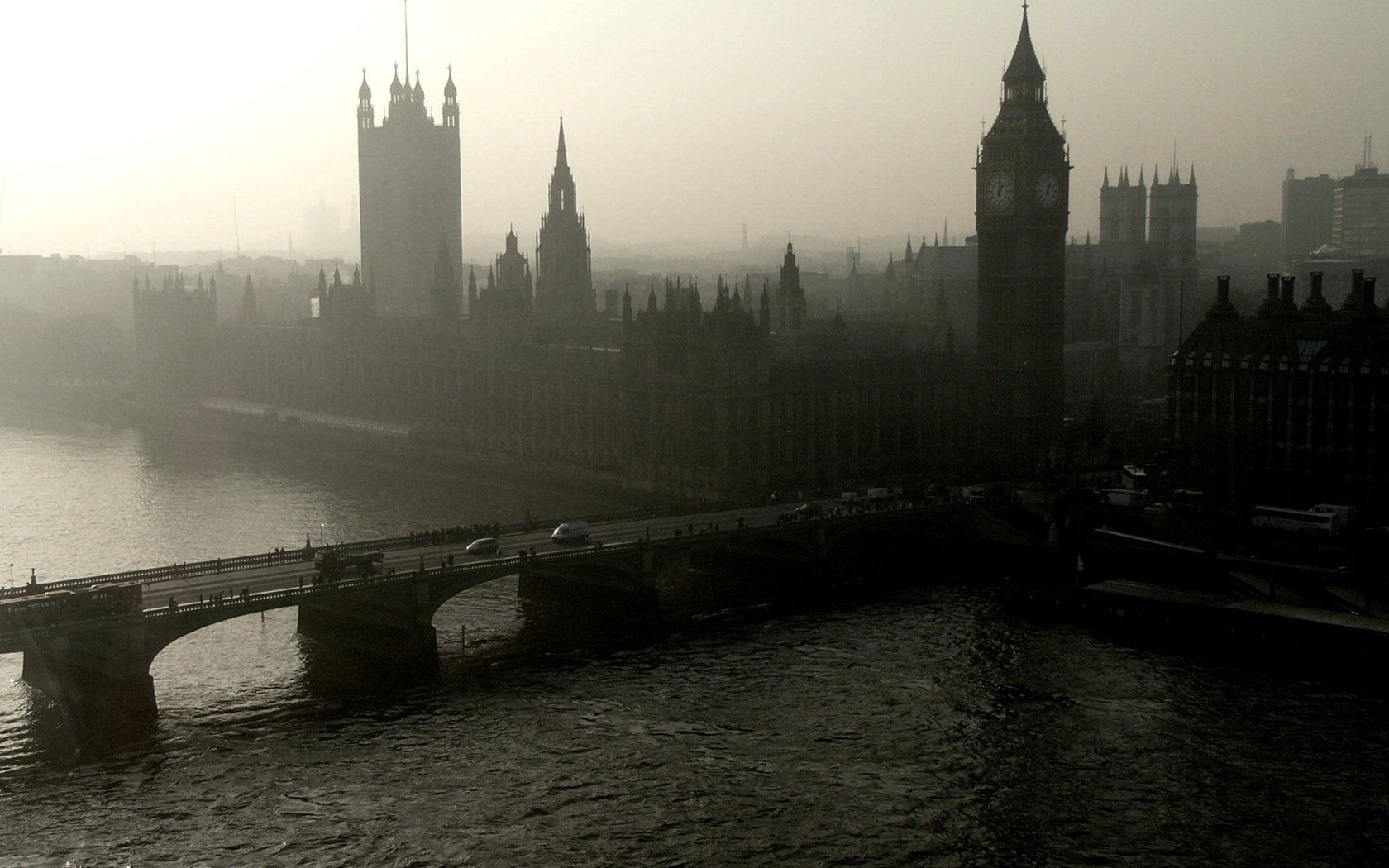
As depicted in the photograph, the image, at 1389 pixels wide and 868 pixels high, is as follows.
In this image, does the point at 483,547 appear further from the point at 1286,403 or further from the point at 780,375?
the point at 1286,403

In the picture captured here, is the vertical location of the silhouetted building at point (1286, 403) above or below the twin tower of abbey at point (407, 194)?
below

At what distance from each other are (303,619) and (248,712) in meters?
10.2

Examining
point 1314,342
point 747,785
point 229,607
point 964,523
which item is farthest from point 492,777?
point 1314,342

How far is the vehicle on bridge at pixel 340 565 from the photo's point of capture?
59938 mm

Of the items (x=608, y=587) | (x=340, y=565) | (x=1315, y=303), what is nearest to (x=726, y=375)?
(x=608, y=587)

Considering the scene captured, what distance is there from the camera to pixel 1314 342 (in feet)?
256

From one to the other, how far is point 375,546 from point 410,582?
284 inches

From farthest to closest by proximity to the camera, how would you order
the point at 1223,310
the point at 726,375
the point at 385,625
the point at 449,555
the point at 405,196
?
the point at 405,196, the point at 726,375, the point at 1223,310, the point at 449,555, the point at 385,625

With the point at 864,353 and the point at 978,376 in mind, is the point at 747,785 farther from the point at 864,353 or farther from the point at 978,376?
the point at 864,353

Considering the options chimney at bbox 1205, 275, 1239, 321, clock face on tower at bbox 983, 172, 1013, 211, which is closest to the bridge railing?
chimney at bbox 1205, 275, 1239, 321

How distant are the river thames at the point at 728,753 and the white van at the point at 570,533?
3.44 metres

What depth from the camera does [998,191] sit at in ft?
332

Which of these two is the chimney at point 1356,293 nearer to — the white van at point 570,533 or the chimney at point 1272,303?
the chimney at point 1272,303

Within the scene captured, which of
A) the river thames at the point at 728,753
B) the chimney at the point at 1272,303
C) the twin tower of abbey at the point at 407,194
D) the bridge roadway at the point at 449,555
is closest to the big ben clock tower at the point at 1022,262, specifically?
the chimney at the point at 1272,303
